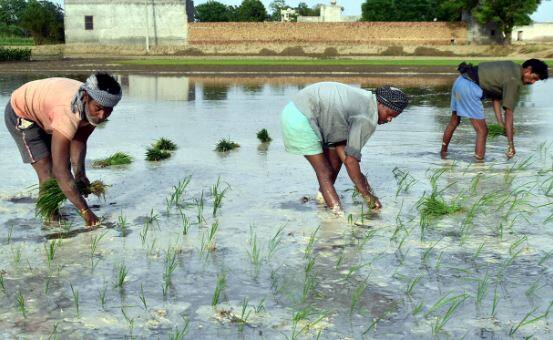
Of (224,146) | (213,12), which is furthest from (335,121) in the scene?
(213,12)

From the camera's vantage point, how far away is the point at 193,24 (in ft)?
172

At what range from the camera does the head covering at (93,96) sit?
5379 millimetres

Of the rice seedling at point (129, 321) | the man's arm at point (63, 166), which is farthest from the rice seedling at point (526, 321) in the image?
the man's arm at point (63, 166)

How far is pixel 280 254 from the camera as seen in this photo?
5355mm

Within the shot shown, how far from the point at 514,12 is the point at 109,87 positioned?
160 ft

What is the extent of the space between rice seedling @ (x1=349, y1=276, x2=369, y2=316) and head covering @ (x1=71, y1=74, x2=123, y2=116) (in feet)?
7.52

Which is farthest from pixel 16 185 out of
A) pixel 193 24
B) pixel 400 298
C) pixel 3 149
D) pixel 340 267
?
pixel 193 24

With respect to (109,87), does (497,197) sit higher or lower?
lower

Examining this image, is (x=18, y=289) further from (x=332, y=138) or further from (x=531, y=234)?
(x=531, y=234)

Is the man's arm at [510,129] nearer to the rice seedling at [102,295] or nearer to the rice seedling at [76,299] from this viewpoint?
the rice seedling at [102,295]

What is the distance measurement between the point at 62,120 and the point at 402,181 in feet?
12.2

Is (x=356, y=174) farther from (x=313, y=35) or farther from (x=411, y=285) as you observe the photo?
(x=313, y=35)

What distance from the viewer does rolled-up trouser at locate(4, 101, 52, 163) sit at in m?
6.09

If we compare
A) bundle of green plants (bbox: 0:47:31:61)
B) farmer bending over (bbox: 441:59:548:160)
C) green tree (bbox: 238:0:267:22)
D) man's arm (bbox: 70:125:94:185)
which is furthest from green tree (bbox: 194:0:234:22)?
man's arm (bbox: 70:125:94:185)
